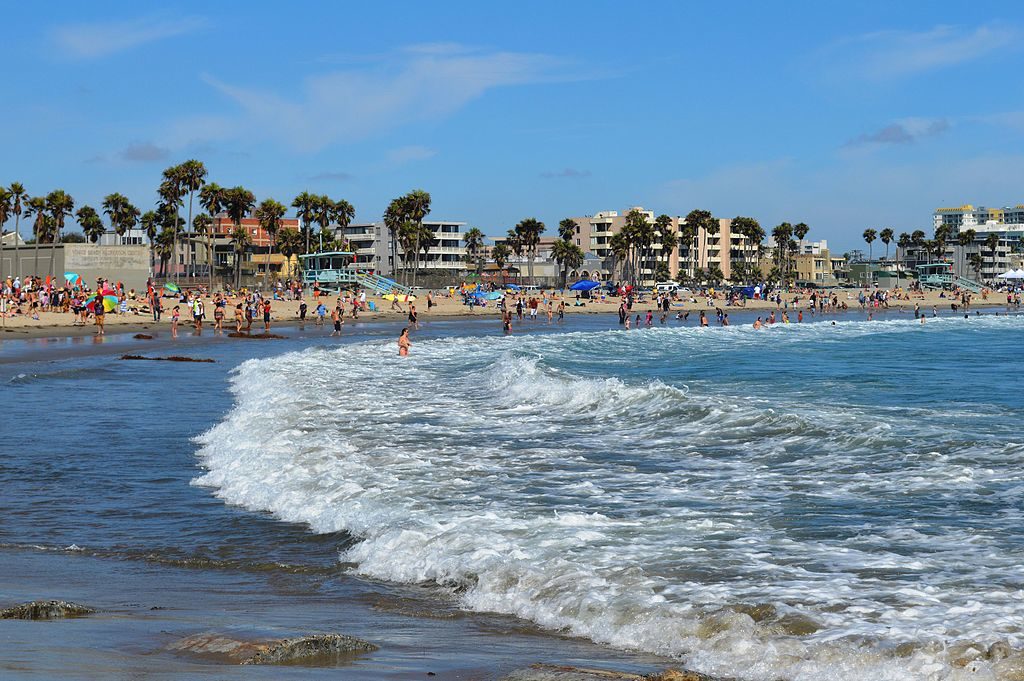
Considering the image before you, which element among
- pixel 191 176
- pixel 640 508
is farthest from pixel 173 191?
pixel 640 508

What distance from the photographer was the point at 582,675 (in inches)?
242

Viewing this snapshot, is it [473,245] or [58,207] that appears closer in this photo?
[58,207]

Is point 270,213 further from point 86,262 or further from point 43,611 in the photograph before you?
point 43,611

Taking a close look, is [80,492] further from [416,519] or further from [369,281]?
[369,281]

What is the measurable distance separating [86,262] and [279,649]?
75.6m

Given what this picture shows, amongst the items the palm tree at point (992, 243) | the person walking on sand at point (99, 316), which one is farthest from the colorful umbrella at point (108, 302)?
the palm tree at point (992, 243)

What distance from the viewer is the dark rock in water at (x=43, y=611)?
740 cm

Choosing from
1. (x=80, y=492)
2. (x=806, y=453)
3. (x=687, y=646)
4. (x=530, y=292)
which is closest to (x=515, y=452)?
(x=806, y=453)

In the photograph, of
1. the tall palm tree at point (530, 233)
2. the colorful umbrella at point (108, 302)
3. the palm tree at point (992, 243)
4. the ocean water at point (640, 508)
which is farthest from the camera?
the palm tree at point (992, 243)

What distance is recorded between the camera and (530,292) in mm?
114688

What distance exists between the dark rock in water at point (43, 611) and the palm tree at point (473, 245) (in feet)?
487

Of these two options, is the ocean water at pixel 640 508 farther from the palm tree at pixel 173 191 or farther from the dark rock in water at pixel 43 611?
the palm tree at pixel 173 191

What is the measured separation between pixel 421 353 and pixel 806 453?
27424mm

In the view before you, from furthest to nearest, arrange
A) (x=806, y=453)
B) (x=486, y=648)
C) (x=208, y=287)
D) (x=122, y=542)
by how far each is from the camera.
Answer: (x=208, y=287) < (x=806, y=453) < (x=122, y=542) < (x=486, y=648)
